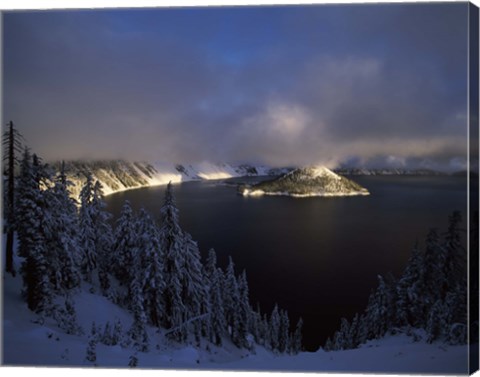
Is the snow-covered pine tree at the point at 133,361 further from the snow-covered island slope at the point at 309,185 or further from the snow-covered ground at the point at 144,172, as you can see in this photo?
the snow-covered island slope at the point at 309,185

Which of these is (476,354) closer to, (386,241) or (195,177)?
(386,241)

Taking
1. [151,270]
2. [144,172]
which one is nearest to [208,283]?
[151,270]

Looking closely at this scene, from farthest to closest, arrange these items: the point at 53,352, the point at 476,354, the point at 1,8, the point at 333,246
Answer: the point at 333,246, the point at 1,8, the point at 53,352, the point at 476,354

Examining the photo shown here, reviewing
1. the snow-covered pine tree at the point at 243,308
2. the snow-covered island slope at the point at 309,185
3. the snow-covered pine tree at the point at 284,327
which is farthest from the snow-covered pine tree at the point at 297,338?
the snow-covered island slope at the point at 309,185

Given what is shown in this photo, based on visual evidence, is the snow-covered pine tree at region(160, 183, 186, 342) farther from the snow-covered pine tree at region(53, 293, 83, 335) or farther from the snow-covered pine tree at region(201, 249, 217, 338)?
the snow-covered pine tree at region(53, 293, 83, 335)

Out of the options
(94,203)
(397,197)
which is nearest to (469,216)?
(397,197)

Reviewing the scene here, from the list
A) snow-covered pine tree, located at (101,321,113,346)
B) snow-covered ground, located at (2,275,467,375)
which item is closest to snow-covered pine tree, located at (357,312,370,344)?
snow-covered ground, located at (2,275,467,375)
